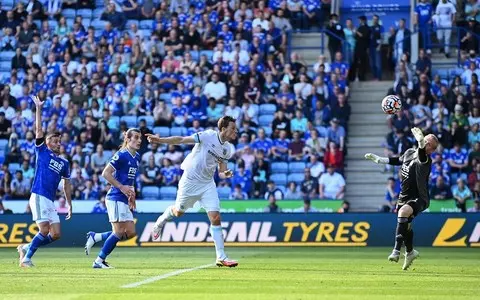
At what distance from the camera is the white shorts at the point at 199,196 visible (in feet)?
61.8

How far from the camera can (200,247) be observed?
27.9 metres

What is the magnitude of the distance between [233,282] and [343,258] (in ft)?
24.4

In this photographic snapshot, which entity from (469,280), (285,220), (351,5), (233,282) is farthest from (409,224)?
(351,5)

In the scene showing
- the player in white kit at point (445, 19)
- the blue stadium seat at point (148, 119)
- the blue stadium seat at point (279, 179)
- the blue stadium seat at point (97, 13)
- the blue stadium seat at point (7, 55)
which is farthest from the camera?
the blue stadium seat at point (97, 13)

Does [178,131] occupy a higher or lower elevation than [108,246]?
higher

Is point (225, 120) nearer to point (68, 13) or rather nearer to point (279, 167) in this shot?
point (279, 167)

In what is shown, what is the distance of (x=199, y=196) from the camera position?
19.0 metres

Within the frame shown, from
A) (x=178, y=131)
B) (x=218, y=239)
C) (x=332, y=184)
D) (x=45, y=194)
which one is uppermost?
(x=45, y=194)

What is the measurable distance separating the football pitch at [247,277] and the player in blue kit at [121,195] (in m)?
0.48

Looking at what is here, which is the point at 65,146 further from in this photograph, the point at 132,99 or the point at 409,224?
the point at 409,224

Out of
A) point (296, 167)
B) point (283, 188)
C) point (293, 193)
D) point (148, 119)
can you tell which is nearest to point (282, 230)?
point (293, 193)

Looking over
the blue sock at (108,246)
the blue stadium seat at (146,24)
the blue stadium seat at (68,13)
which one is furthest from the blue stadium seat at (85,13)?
the blue sock at (108,246)

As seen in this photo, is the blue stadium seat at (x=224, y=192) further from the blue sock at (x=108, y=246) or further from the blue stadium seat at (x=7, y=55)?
the blue sock at (x=108, y=246)

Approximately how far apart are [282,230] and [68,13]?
46.4 ft
